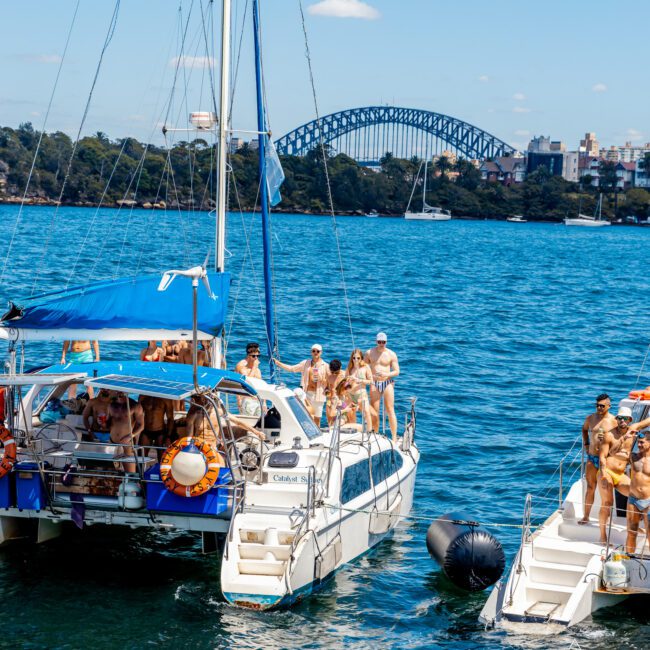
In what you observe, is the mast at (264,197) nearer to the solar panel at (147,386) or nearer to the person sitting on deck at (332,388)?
the person sitting on deck at (332,388)

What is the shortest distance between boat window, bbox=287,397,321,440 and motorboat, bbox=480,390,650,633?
3.41 m

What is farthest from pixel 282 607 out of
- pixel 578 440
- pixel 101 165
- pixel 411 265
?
pixel 101 165

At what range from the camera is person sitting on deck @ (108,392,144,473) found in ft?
48.3

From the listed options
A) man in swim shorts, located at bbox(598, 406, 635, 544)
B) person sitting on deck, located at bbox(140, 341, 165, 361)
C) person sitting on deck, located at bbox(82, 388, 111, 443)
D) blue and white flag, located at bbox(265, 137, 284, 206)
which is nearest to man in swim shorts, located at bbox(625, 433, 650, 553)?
man in swim shorts, located at bbox(598, 406, 635, 544)

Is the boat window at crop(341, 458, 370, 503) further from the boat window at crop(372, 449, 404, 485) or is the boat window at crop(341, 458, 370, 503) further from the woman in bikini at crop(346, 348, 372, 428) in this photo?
the woman in bikini at crop(346, 348, 372, 428)

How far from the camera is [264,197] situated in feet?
65.3

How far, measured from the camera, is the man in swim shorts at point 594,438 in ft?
49.7

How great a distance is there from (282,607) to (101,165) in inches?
6615

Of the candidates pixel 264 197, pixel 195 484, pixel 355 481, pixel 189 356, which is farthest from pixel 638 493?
pixel 264 197

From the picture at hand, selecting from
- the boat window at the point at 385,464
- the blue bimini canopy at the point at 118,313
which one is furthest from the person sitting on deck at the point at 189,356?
the boat window at the point at 385,464

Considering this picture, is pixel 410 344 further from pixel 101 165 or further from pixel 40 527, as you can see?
pixel 101 165

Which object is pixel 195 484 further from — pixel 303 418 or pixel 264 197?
pixel 264 197

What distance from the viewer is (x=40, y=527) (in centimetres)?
1541

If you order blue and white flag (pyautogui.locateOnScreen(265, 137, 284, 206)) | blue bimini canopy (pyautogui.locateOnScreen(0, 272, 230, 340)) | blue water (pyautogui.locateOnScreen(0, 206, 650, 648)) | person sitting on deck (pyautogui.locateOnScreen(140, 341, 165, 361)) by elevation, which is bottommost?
blue water (pyautogui.locateOnScreen(0, 206, 650, 648))
